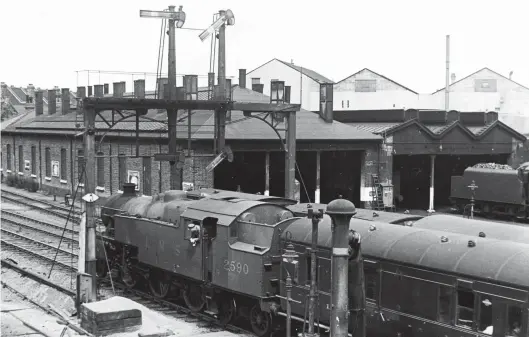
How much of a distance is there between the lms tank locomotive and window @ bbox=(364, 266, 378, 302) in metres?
0.98

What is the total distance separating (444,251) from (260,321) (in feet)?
16.3

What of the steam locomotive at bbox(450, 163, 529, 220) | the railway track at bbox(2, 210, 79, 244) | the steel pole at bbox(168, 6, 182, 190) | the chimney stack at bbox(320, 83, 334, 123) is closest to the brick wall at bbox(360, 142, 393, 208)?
the chimney stack at bbox(320, 83, 334, 123)

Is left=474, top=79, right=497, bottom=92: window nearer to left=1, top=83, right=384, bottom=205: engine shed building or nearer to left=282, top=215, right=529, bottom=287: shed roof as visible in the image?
left=1, top=83, right=384, bottom=205: engine shed building

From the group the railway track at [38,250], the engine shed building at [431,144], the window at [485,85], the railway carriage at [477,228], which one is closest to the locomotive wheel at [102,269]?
the railway track at [38,250]

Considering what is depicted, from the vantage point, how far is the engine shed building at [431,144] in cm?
3584

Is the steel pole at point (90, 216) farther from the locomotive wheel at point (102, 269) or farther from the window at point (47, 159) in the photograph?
the window at point (47, 159)

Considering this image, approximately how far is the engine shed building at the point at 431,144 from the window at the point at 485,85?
44.5 ft

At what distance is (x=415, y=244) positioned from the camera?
40.0ft

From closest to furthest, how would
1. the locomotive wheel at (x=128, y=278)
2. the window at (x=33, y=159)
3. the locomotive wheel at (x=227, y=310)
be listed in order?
the locomotive wheel at (x=227, y=310) → the locomotive wheel at (x=128, y=278) → the window at (x=33, y=159)

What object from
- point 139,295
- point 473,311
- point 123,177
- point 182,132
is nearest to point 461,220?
point 473,311

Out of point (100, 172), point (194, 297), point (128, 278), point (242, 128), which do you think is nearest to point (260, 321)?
point (194, 297)

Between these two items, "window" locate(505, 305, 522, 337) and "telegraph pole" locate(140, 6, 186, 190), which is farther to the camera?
"telegraph pole" locate(140, 6, 186, 190)

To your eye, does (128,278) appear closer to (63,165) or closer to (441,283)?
(441,283)

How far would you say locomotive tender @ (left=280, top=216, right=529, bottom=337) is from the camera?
34.1 ft
